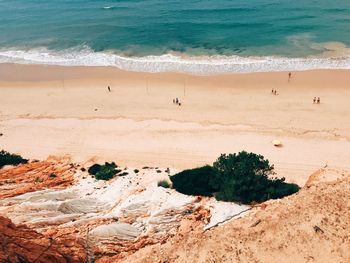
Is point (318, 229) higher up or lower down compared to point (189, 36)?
lower down

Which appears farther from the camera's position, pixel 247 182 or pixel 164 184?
pixel 164 184

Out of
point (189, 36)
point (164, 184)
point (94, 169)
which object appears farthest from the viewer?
point (189, 36)

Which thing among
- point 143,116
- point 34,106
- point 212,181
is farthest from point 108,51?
point 212,181

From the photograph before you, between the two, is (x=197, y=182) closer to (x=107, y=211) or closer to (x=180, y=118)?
(x=107, y=211)

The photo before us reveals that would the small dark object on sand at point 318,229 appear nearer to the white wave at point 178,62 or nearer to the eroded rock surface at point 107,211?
the eroded rock surface at point 107,211

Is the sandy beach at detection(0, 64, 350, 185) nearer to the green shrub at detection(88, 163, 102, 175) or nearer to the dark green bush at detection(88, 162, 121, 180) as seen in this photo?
the dark green bush at detection(88, 162, 121, 180)

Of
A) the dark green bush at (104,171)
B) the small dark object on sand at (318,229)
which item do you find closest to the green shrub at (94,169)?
the dark green bush at (104,171)

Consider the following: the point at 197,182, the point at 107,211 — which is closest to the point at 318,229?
the point at 197,182

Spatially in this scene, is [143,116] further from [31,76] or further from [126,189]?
[31,76]
